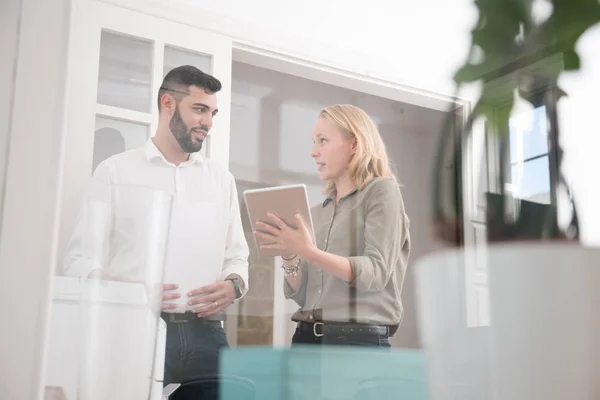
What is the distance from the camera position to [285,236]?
922 mm

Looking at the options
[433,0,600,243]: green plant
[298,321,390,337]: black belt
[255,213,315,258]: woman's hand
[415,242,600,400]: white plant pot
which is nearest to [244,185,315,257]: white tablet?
[255,213,315,258]: woman's hand

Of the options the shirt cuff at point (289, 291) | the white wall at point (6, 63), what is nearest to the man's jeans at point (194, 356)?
the shirt cuff at point (289, 291)

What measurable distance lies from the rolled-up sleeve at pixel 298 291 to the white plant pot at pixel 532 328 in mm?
331

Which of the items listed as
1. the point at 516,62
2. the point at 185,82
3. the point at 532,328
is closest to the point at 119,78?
the point at 185,82

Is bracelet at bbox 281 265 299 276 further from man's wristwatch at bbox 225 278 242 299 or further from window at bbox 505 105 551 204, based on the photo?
window at bbox 505 105 551 204

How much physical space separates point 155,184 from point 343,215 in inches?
11.3

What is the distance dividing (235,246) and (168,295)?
0.12 metres

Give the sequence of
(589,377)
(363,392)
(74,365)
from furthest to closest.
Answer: (74,365) → (363,392) → (589,377)

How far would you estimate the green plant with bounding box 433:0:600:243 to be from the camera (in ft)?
1.89

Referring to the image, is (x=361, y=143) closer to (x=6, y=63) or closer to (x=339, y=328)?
(x=339, y=328)

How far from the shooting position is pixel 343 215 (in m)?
0.90

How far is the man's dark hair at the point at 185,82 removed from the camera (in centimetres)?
99

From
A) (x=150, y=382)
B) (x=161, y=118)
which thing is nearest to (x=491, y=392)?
(x=150, y=382)

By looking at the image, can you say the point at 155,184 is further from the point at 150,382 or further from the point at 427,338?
the point at 427,338
